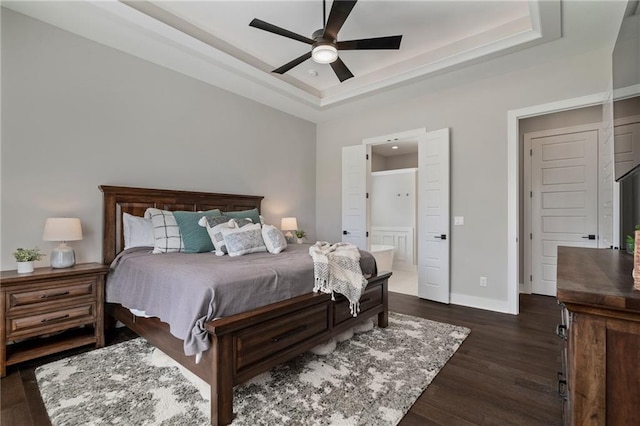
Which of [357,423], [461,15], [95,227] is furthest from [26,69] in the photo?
[461,15]

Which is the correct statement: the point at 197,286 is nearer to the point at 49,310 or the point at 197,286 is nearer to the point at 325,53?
the point at 49,310

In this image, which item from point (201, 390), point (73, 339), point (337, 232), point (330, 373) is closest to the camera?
point (201, 390)

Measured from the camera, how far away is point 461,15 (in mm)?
2971

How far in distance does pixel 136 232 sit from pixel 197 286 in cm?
171

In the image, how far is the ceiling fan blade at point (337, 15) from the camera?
6.92 ft

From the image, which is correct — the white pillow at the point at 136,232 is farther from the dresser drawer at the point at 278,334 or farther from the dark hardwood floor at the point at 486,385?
the dresser drawer at the point at 278,334

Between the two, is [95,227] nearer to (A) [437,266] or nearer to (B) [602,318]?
(B) [602,318]

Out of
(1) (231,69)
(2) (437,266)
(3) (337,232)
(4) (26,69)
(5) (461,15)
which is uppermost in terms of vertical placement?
(5) (461,15)

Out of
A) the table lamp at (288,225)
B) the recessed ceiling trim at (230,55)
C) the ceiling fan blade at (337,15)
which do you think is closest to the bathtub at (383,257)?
the table lamp at (288,225)

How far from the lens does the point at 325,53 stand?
8.71ft

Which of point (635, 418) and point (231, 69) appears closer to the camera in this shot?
point (635, 418)

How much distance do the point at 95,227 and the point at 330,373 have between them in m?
2.70

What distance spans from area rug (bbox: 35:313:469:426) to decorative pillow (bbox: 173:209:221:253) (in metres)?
0.95

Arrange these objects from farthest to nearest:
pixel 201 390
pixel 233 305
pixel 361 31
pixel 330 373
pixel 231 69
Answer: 1. pixel 231 69
2. pixel 361 31
3. pixel 330 373
4. pixel 201 390
5. pixel 233 305
